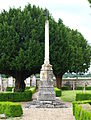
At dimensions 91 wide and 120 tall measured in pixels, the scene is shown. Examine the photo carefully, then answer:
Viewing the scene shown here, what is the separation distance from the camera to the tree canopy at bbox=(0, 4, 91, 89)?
103 feet

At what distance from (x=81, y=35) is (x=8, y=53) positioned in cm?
3162

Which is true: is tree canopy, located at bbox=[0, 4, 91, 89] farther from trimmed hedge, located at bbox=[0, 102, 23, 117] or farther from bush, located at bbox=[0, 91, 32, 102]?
trimmed hedge, located at bbox=[0, 102, 23, 117]

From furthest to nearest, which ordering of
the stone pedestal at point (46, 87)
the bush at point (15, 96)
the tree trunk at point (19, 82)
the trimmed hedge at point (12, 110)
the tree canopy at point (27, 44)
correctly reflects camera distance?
Result: the tree trunk at point (19, 82) < the bush at point (15, 96) < the tree canopy at point (27, 44) < the stone pedestal at point (46, 87) < the trimmed hedge at point (12, 110)

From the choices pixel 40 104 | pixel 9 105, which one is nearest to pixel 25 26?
pixel 40 104

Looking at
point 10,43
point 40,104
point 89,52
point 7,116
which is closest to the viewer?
point 7,116

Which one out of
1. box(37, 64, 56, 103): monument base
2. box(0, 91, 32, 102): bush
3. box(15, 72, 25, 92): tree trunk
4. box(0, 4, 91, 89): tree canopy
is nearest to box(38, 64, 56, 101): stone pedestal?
box(37, 64, 56, 103): monument base

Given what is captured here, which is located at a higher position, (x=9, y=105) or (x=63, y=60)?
(x=63, y=60)

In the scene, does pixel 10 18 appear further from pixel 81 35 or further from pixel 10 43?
pixel 81 35

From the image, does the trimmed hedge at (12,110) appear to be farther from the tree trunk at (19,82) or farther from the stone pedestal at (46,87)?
the tree trunk at (19,82)

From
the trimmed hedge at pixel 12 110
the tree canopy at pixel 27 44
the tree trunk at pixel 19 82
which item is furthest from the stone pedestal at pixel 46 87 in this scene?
the trimmed hedge at pixel 12 110

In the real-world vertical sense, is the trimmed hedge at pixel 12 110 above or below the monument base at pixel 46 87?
below

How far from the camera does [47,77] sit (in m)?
27.0

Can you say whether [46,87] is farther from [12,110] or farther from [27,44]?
[12,110]

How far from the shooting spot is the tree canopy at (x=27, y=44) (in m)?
31.2
